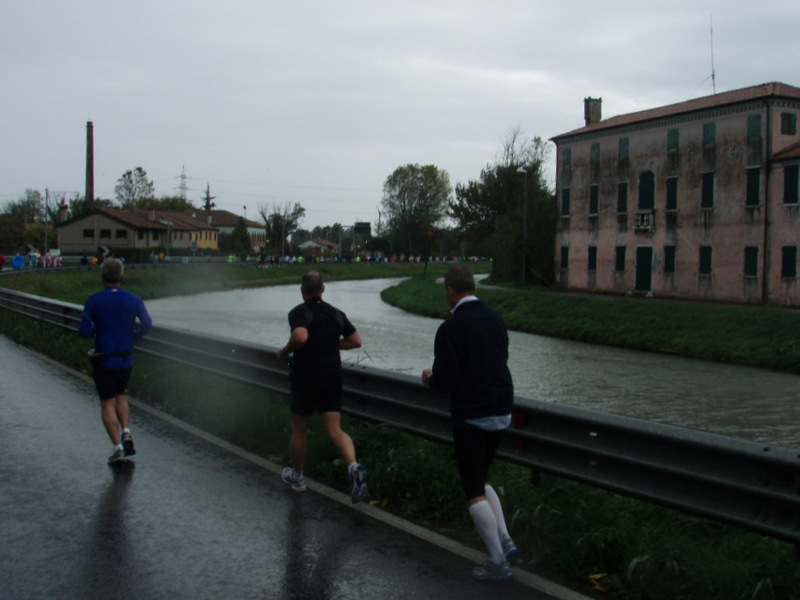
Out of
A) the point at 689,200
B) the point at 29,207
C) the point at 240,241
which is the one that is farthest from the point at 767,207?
the point at 29,207

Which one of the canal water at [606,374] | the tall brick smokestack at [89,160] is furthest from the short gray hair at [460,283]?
the tall brick smokestack at [89,160]

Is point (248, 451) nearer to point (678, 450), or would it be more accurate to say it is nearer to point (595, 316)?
point (678, 450)

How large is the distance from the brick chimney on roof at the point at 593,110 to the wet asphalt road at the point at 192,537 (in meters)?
53.5

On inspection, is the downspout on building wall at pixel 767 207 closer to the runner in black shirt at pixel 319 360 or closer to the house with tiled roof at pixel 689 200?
the house with tiled roof at pixel 689 200

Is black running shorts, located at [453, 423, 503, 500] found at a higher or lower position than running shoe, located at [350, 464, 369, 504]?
higher

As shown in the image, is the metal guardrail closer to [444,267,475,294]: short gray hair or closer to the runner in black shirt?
the runner in black shirt

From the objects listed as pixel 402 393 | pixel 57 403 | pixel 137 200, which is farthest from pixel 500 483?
pixel 137 200

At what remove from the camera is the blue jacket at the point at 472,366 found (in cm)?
495

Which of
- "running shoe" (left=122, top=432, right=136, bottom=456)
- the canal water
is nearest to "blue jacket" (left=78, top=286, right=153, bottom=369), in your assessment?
"running shoe" (left=122, top=432, right=136, bottom=456)

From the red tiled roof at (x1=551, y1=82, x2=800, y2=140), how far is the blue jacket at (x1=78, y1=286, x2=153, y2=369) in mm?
39386

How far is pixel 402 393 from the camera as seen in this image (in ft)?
23.9

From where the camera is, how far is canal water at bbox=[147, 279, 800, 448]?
758 inches

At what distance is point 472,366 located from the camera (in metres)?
4.96

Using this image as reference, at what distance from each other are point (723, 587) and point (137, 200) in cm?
15314
